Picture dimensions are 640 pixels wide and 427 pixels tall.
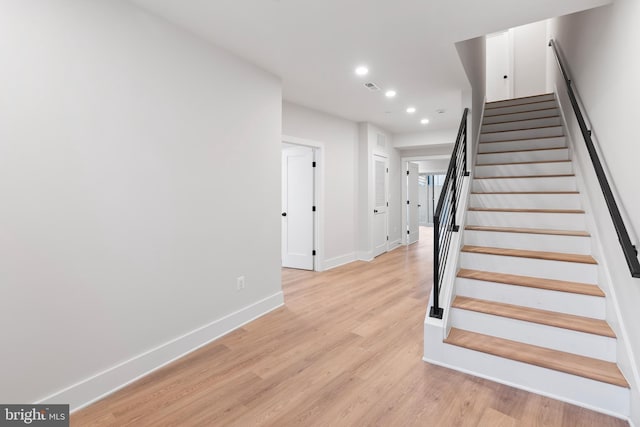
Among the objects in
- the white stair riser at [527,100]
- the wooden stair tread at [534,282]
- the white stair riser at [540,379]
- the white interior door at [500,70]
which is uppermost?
the white interior door at [500,70]

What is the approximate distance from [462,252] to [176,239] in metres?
2.47

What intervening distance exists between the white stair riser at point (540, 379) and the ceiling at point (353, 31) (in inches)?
99.2

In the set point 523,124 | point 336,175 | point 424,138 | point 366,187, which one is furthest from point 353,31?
point 424,138

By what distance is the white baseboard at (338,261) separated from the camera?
206 inches

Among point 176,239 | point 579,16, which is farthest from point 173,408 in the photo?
point 579,16

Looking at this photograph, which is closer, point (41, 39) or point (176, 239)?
point (41, 39)

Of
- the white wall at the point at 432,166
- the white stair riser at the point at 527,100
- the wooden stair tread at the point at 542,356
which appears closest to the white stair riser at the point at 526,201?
the wooden stair tread at the point at 542,356

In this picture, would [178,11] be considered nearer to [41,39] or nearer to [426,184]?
[41,39]

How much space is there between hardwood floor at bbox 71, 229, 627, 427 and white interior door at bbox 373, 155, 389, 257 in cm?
322

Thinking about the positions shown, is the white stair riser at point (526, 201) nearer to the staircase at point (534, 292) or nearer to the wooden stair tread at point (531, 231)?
the staircase at point (534, 292)

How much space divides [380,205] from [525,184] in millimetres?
3310

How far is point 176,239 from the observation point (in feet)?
7.94

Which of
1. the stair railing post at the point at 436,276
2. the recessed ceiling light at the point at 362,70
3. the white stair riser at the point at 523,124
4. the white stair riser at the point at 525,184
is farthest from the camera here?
the white stair riser at the point at 523,124

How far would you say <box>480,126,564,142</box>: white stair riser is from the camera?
3.85 meters
